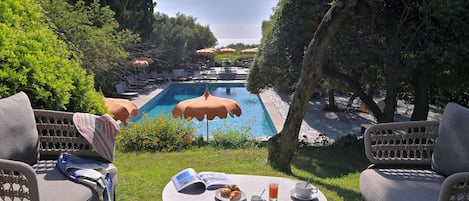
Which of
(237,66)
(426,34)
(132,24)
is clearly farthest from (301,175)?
(237,66)

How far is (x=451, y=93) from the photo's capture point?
717 cm

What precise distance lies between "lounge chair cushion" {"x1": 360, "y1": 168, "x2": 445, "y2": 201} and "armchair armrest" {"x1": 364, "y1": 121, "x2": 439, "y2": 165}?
0.11 metres

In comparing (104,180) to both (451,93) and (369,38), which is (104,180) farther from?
(451,93)

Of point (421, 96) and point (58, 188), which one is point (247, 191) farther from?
point (421, 96)

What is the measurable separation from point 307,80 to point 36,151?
3157 millimetres

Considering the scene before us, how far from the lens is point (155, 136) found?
7426 mm

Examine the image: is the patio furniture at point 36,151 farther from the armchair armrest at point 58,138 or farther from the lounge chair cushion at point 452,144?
the lounge chair cushion at point 452,144

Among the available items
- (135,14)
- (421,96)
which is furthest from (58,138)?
(135,14)

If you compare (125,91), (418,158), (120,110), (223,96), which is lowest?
(223,96)

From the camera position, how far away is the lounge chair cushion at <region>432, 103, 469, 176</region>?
2473 millimetres

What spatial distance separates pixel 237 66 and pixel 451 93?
21874 millimetres

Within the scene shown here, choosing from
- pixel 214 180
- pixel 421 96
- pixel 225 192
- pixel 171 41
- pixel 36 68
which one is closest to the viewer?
pixel 225 192

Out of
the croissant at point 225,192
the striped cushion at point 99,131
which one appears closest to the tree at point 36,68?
the striped cushion at point 99,131

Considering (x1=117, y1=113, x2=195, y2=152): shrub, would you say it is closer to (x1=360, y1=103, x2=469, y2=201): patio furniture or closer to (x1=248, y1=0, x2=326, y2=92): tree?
Answer: (x1=248, y1=0, x2=326, y2=92): tree
